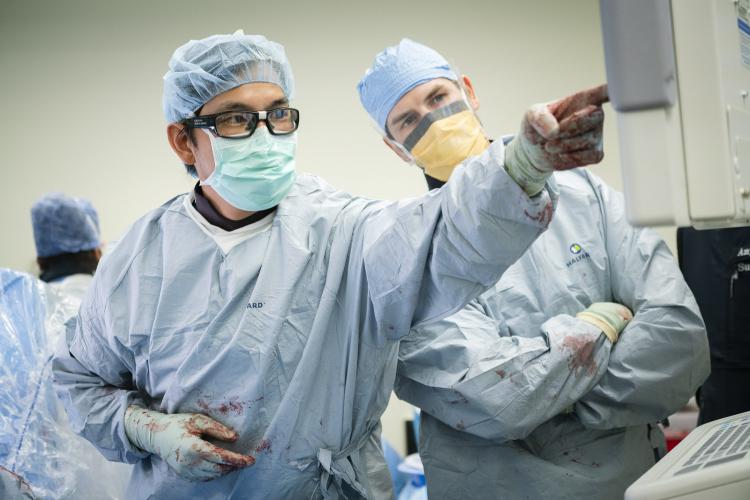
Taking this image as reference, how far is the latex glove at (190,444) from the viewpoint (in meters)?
1.32

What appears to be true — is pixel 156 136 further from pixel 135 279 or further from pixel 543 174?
pixel 543 174

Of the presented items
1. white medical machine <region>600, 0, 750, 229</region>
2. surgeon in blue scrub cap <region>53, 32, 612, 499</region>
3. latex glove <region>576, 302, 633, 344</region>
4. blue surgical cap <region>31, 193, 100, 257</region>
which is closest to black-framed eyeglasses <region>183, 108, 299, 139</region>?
surgeon in blue scrub cap <region>53, 32, 612, 499</region>

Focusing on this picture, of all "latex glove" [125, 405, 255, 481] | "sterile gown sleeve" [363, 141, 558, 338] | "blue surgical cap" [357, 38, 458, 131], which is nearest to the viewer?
"sterile gown sleeve" [363, 141, 558, 338]

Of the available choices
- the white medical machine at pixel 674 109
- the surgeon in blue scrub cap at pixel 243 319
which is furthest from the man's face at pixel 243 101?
the white medical machine at pixel 674 109

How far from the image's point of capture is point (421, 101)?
1729 mm

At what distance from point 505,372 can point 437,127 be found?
1.96ft

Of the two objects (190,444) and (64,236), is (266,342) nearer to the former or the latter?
(190,444)

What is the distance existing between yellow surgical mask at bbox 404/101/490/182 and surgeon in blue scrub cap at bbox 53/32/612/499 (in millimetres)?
257

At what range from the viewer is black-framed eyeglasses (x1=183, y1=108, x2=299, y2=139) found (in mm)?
1509

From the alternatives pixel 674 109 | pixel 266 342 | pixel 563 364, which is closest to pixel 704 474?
pixel 674 109

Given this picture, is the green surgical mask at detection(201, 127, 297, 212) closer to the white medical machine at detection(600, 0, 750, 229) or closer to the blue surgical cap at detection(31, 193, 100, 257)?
the white medical machine at detection(600, 0, 750, 229)

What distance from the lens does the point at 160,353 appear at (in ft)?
4.74

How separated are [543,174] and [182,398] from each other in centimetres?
88

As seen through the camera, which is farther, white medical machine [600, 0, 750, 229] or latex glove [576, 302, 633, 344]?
latex glove [576, 302, 633, 344]
